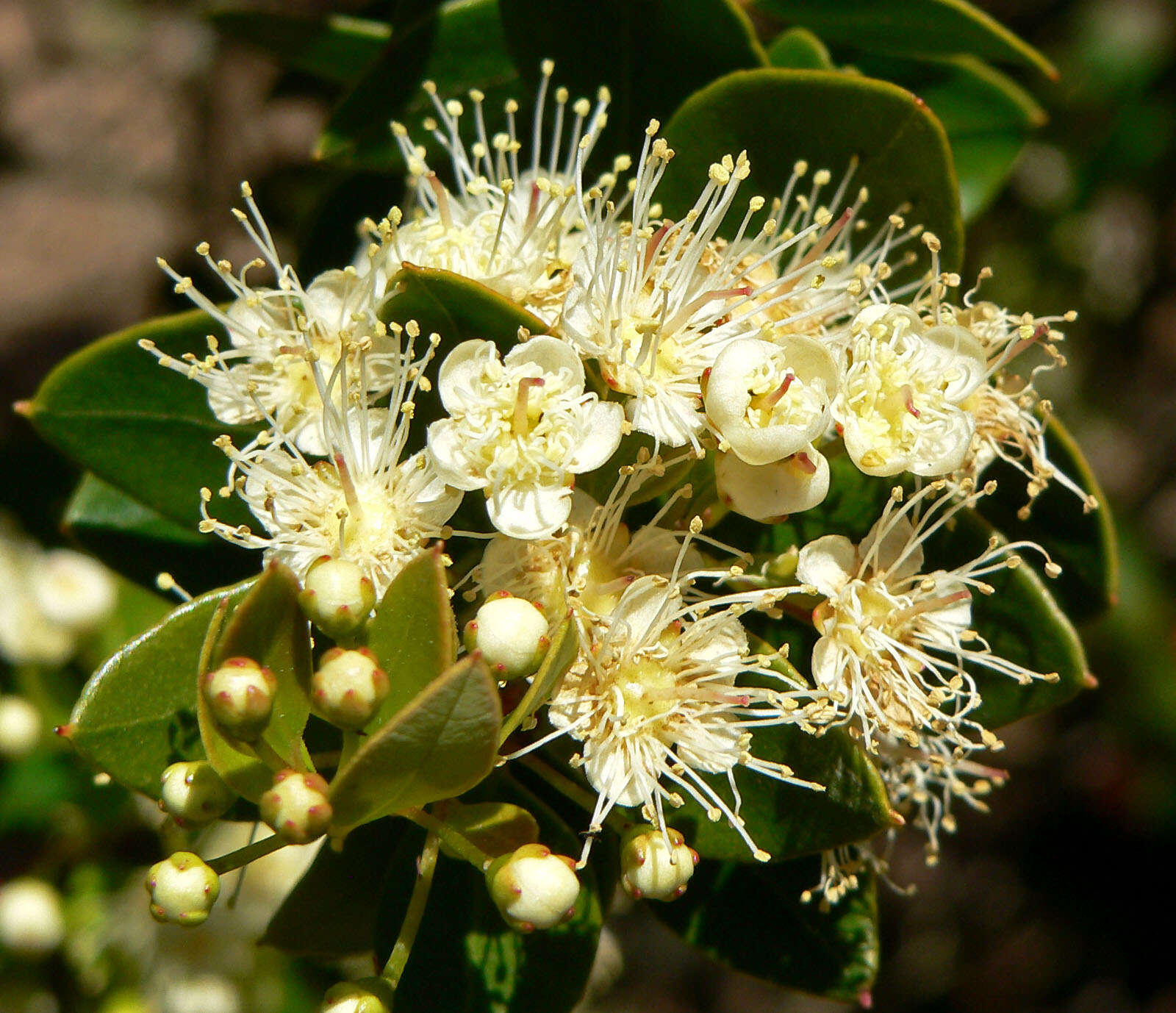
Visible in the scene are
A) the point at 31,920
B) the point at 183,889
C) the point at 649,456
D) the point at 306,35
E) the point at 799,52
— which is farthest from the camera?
the point at 31,920

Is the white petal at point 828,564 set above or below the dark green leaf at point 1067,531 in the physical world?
above

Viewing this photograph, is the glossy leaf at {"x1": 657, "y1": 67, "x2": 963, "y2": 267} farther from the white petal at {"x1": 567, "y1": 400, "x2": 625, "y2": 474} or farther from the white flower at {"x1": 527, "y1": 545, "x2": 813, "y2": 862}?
the white flower at {"x1": 527, "y1": 545, "x2": 813, "y2": 862}

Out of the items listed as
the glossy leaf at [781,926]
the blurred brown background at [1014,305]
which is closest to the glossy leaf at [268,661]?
the glossy leaf at [781,926]

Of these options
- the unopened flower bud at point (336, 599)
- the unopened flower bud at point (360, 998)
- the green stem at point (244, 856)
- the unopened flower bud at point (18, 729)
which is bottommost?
the unopened flower bud at point (18, 729)

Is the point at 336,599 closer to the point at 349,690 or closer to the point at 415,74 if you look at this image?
the point at 349,690

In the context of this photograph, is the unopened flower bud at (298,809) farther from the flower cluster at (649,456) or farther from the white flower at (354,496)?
the white flower at (354,496)

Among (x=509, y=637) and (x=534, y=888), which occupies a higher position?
(x=509, y=637)

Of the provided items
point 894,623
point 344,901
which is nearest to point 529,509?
point 894,623

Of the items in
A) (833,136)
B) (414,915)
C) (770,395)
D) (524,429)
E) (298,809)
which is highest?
(833,136)
